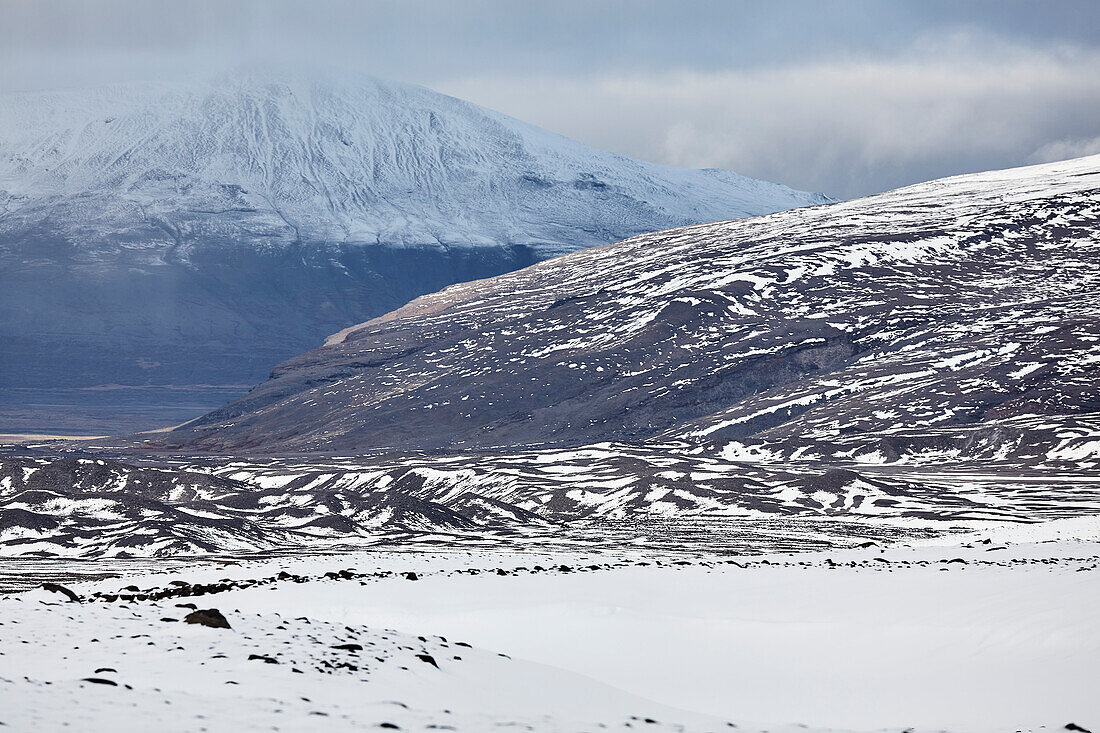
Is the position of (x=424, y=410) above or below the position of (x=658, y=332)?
below

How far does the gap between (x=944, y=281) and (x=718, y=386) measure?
46.8 metres

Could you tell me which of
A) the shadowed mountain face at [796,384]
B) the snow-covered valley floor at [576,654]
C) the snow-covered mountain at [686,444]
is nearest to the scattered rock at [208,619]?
the snow-covered valley floor at [576,654]

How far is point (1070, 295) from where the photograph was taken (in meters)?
184

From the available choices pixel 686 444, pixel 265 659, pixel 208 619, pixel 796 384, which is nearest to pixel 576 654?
pixel 208 619

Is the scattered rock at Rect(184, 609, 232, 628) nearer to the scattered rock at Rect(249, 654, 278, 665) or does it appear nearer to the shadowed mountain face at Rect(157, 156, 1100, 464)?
the scattered rock at Rect(249, 654, 278, 665)

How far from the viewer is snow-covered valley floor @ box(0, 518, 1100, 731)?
15961 mm

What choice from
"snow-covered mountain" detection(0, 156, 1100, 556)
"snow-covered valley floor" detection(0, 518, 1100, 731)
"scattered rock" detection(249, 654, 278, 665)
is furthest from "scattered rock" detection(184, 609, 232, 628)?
"snow-covered mountain" detection(0, 156, 1100, 556)

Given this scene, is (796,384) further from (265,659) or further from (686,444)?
(265,659)

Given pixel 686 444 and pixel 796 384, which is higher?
pixel 796 384

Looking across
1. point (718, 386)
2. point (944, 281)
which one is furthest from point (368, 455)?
point (944, 281)

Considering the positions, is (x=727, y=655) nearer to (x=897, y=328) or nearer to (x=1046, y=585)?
(x=1046, y=585)

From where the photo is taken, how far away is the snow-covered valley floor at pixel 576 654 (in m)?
16.0

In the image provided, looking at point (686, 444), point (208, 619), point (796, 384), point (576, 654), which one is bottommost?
point (686, 444)

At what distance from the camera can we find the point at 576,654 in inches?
973
